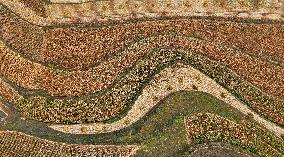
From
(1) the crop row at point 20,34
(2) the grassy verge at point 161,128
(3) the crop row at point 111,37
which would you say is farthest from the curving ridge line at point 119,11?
(2) the grassy verge at point 161,128

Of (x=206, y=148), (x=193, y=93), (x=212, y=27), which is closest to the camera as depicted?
(x=206, y=148)

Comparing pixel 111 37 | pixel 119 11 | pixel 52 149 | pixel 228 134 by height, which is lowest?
pixel 52 149

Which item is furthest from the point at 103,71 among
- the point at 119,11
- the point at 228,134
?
the point at 228,134

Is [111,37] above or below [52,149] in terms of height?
above

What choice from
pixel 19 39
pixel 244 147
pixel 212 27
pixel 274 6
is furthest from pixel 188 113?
pixel 19 39

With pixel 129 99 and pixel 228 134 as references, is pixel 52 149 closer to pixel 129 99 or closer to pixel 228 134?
pixel 129 99

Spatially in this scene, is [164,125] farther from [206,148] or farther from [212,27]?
[212,27]

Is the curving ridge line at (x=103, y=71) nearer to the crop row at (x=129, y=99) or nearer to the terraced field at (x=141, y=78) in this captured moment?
the terraced field at (x=141, y=78)
